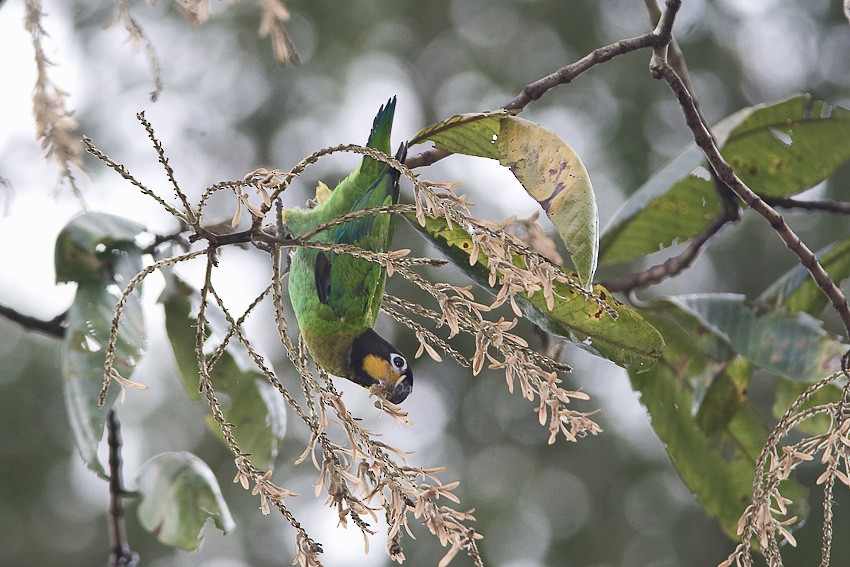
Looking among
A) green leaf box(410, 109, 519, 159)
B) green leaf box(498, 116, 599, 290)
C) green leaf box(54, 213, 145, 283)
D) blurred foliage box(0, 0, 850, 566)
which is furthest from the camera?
blurred foliage box(0, 0, 850, 566)

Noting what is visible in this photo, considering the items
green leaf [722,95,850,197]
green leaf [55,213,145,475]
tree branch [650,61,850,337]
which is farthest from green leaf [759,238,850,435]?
green leaf [55,213,145,475]

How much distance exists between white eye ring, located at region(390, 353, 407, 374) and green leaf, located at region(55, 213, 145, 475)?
0.42 m

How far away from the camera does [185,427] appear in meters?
6.31

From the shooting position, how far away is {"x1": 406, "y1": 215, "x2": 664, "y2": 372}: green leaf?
40.4 inches

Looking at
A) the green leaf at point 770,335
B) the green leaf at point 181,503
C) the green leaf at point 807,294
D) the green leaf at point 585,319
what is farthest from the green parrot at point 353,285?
the green leaf at point 807,294

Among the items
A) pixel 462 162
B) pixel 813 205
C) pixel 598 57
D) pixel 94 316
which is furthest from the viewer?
pixel 462 162

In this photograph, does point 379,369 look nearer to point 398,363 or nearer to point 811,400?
point 398,363

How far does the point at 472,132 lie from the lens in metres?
1.03

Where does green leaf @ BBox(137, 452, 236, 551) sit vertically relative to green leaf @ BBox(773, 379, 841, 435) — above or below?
below

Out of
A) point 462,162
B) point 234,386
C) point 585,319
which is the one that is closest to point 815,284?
point 585,319

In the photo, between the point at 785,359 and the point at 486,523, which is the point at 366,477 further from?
the point at 486,523

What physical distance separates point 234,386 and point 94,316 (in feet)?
1.07

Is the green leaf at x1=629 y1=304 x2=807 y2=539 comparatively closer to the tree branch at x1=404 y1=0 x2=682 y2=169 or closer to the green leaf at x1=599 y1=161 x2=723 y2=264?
the green leaf at x1=599 y1=161 x2=723 y2=264

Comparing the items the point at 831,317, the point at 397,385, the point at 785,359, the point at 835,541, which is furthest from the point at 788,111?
the point at 835,541
